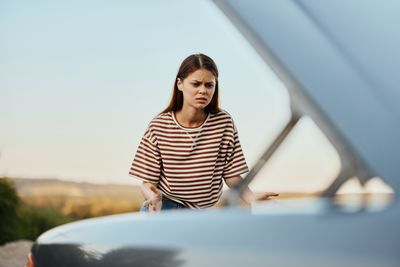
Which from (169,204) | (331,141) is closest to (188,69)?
(169,204)

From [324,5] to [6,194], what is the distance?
397 inches

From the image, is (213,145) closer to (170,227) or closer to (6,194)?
(170,227)

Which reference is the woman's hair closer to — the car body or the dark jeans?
the dark jeans

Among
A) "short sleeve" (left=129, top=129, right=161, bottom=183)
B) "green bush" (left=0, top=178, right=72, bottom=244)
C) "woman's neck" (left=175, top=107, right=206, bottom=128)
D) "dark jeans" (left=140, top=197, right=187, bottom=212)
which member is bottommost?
"green bush" (left=0, top=178, right=72, bottom=244)

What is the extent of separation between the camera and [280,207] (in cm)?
163

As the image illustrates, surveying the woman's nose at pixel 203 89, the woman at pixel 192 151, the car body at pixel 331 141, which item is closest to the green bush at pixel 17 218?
the woman at pixel 192 151

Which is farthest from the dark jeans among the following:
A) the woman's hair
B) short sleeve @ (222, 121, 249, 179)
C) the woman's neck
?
the woman's hair

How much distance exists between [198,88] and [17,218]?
8.47 meters

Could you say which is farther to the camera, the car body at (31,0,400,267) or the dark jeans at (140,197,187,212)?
the dark jeans at (140,197,187,212)

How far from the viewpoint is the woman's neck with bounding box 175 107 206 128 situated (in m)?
3.55

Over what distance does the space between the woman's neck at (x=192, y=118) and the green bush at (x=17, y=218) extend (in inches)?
314

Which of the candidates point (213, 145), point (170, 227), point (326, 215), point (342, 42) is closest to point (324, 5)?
point (342, 42)

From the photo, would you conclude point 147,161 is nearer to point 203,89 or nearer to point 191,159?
point 191,159

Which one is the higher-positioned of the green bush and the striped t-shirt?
the striped t-shirt
